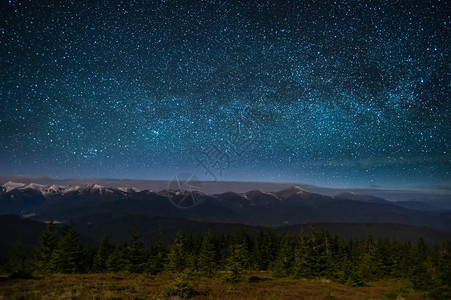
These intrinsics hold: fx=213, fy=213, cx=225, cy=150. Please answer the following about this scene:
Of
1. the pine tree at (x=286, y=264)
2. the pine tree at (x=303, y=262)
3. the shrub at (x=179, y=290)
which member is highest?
the shrub at (x=179, y=290)

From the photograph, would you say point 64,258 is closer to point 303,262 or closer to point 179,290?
point 179,290

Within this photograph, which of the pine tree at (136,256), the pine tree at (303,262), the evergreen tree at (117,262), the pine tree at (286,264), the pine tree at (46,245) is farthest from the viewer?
the evergreen tree at (117,262)

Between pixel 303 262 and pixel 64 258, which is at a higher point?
pixel 64 258

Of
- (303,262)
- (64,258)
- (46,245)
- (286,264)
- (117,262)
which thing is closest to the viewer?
(64,258)

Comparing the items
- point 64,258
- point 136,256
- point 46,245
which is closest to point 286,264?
point 136,256

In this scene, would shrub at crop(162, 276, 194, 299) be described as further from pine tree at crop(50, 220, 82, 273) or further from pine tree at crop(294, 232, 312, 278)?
pine tree at crop(50, 220, 82, 273)

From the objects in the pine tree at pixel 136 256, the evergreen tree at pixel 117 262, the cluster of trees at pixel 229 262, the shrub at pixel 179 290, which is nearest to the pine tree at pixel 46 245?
the cluster of trees at pixel 229 262

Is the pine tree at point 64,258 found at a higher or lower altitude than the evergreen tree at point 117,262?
higher

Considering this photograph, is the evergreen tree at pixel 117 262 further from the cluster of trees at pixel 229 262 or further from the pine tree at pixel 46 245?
the pine tree at pixel 46 245

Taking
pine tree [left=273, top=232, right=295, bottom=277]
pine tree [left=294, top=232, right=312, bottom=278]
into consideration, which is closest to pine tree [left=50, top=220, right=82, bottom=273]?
pine tree [left=273, top=232, right=295, bottom=277]

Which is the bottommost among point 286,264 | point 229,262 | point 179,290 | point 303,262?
point 286,264

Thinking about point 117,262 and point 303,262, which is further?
point 117,262

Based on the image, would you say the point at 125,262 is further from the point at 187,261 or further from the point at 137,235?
the point at 187,261

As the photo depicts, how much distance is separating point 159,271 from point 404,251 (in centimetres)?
10141
